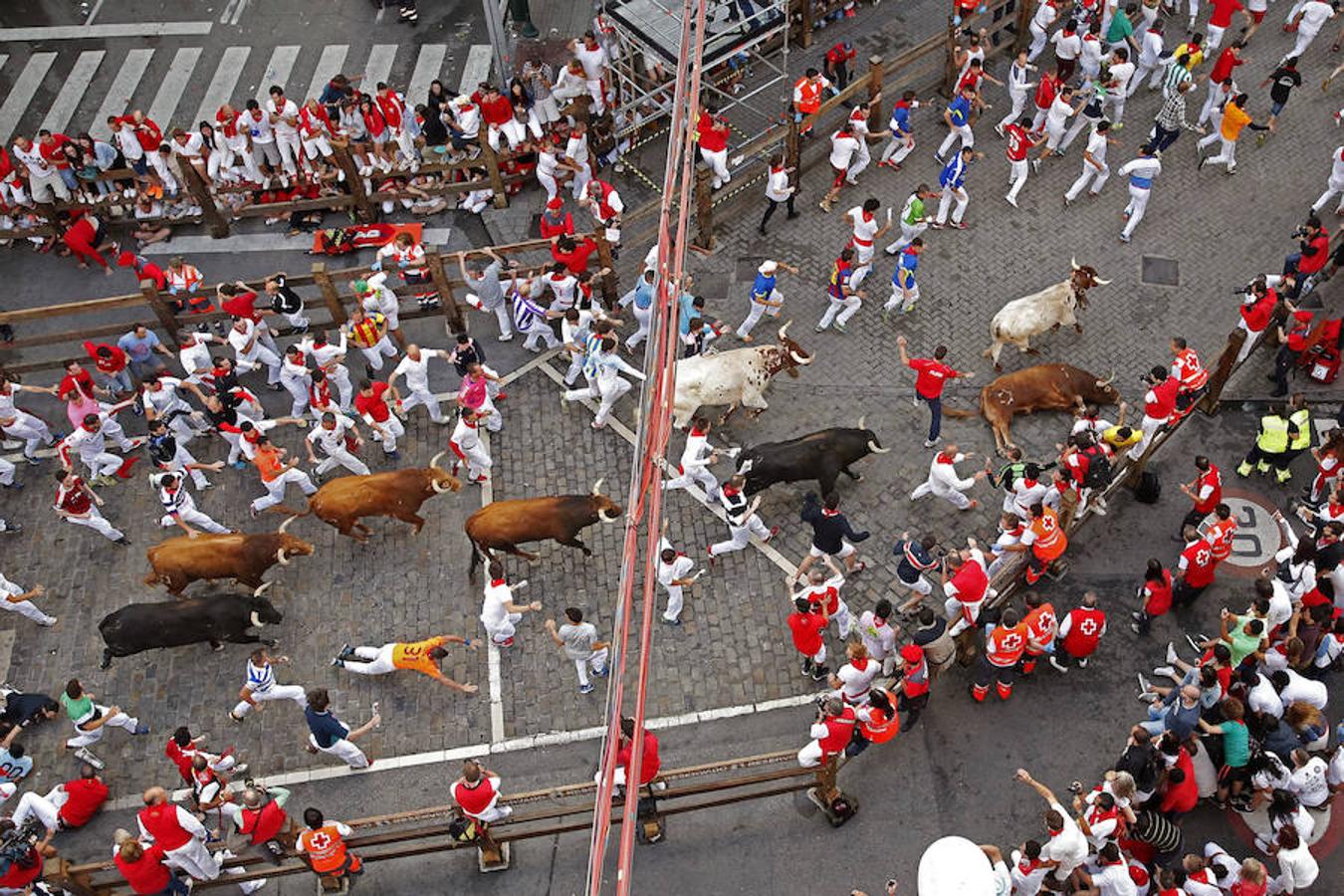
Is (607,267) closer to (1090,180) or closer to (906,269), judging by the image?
(906,269)

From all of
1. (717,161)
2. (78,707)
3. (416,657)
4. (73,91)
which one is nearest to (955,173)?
(717,161)

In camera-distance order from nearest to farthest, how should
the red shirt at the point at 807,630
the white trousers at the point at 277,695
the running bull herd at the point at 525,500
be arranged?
the red shirt at the point at 807,630 → the white trousers at the point at 277,695 → the running bull herd at the point at 525,500

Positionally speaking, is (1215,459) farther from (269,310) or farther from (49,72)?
(49,72)

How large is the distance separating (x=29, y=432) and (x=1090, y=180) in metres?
17.1

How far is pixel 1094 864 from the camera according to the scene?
10.9 m

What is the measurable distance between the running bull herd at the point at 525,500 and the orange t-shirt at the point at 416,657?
144 centimetres

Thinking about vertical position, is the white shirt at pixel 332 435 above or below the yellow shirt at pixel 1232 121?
below

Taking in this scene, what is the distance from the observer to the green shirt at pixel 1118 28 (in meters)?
19.8

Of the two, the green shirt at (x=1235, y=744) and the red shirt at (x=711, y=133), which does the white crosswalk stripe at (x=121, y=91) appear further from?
the green shirt at (x=1235, y=744)

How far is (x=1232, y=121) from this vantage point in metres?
18.2

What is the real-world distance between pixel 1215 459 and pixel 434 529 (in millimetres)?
10814

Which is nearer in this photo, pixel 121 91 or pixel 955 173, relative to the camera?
pixel 955 173

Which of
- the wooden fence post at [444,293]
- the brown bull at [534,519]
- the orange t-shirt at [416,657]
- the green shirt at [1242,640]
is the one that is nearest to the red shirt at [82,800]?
the orange t-shirt at [416,657]

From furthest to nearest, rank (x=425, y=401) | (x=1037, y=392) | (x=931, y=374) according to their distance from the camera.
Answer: (x=425, y=401) < (x=1037, y=392) < (x=931, y=374)
